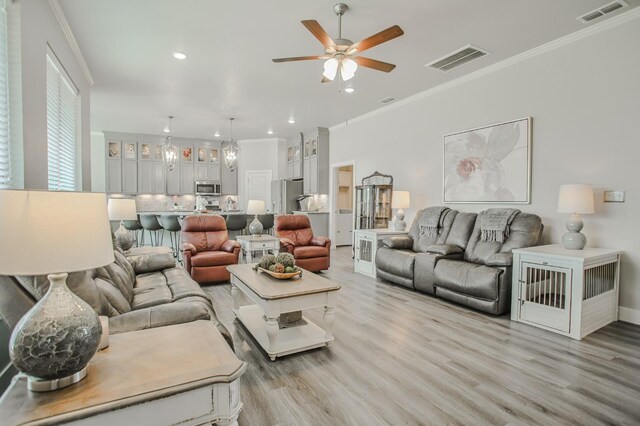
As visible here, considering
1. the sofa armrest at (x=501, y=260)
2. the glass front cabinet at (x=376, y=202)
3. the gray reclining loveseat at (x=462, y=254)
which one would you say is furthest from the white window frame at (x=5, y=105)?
the glass front cabinet at (x=376, y=202)

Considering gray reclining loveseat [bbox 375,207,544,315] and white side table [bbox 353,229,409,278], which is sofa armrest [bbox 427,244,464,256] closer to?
gray reclining loveseat [bbox 375,207,544,315]

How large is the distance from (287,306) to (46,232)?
178cm

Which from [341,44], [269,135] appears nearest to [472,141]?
[341,44]

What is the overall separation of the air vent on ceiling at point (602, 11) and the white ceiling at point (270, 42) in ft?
0.25

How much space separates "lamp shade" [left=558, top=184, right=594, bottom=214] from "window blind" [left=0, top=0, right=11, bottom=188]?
15.3 feet

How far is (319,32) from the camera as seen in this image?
8.70ft

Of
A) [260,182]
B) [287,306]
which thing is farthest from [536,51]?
[260,182]

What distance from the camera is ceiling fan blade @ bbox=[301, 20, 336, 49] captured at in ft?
8.29

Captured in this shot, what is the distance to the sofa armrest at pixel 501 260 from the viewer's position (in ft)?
11.3

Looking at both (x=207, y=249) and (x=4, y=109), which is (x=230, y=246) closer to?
(x=207, y=249)

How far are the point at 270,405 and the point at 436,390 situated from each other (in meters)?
1.07

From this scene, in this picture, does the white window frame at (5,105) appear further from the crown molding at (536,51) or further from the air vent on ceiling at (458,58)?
the crown molding at (536,51)

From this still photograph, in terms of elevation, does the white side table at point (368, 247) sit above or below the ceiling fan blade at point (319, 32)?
below

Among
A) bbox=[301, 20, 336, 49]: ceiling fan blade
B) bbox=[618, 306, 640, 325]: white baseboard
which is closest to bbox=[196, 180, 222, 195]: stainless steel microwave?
bbox=[301, 20, 336, 49]: ceiling fan blade
